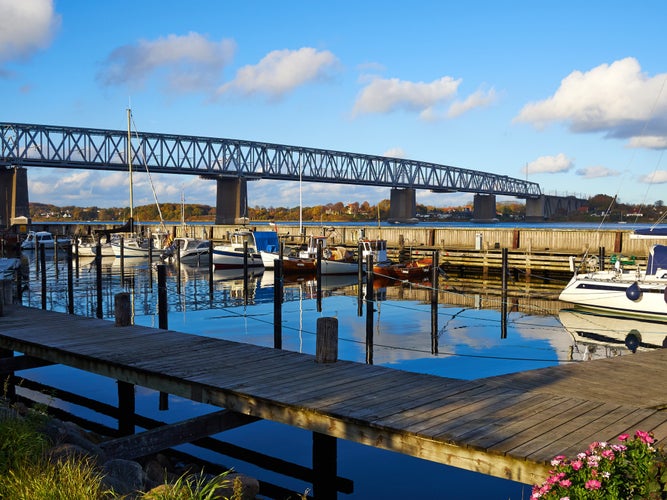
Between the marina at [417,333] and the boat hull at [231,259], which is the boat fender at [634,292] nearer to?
the marina at [417,333]

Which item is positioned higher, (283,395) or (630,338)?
(283,395)

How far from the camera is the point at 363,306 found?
30.9 meters

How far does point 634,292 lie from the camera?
2527 centimetres

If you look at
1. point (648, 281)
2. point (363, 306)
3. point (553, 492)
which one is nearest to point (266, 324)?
point (363, 306)

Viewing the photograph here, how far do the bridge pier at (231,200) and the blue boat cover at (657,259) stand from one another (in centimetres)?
10729

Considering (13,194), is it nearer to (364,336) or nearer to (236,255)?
(236,255)

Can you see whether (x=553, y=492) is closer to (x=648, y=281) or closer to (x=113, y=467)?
(x=113, y=467)

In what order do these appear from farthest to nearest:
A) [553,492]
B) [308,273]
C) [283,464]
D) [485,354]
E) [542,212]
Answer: [542,212]
[308,273]
[485,354]
[283,464]
[553,492]

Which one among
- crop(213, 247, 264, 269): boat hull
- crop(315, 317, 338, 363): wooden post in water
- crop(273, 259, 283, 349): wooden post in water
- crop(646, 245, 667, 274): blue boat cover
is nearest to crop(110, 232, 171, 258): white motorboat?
crop(213, 247, 264, 269): boat hull

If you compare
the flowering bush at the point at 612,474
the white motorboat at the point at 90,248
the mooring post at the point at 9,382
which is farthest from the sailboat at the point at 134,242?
the flowering bush at the point at 612,474

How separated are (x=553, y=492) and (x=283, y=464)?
23.2 ft

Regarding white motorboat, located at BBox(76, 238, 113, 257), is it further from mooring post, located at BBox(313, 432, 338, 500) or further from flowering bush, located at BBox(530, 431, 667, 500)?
flowering bush, located at BBox(530, 431, 667, 500)

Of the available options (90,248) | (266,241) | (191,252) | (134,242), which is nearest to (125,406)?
(266,241)

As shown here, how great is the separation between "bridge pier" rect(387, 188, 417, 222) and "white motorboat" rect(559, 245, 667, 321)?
437 feet
